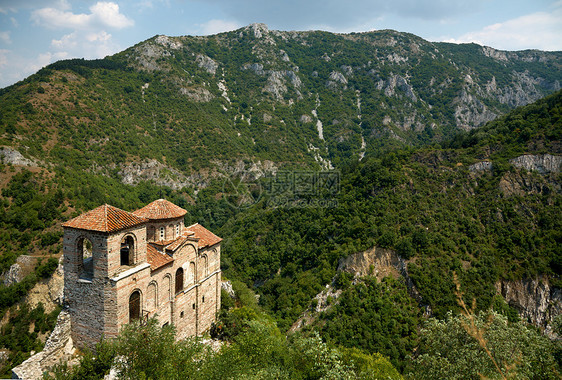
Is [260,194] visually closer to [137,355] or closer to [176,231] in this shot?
[176,231]

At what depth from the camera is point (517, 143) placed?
46.3 metres

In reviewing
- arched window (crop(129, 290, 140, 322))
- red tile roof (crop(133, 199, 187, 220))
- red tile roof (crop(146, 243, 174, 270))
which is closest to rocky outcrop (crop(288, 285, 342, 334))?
red tile roof (crop(146, 243, 174, 270))

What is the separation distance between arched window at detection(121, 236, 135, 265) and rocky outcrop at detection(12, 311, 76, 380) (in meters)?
4.31

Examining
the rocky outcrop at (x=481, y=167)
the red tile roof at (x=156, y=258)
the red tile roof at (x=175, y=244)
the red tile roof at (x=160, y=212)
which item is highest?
the rocky outcrop at (x=481, y=167)

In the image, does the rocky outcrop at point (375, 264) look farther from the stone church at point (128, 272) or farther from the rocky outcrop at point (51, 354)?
the rocky outcrop at point (51, 354)

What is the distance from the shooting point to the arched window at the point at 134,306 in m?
18.3

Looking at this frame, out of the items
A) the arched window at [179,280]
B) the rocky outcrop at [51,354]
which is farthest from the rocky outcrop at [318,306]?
the rocky outcrop at [51,354]

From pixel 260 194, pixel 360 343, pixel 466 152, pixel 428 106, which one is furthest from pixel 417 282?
pixel 428 106

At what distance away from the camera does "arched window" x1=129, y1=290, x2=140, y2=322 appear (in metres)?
18.3

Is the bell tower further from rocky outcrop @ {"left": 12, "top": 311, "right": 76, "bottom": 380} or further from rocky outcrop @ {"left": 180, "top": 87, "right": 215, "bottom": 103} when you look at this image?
rocky outcrop @ {"left": 180, "top": 87, "right": 215, "bottom": 103}

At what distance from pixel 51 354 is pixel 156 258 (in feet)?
24.8

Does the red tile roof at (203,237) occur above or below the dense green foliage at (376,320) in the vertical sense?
above

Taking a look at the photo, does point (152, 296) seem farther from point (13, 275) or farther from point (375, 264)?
point (13, 275)

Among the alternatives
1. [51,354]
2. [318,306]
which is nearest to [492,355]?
[318,306]
